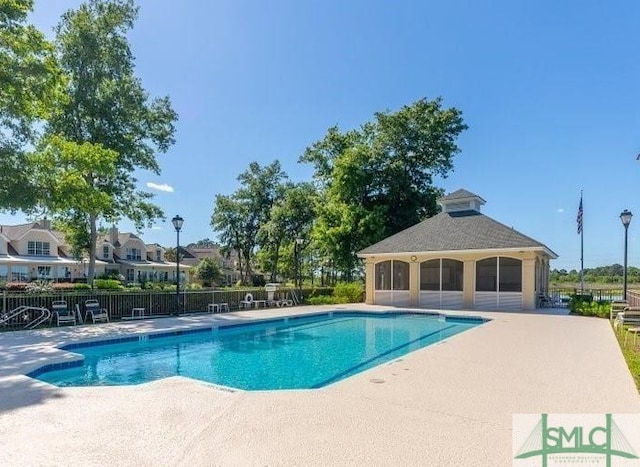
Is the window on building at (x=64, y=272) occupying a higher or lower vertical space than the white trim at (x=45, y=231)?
lower

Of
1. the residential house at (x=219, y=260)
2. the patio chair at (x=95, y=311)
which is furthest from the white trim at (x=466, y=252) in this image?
the residential house at (x=219, y=260)

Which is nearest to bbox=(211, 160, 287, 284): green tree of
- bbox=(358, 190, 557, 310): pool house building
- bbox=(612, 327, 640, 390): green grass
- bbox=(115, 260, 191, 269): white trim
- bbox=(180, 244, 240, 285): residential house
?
bbox=(115, 260, 191, 269): white trim

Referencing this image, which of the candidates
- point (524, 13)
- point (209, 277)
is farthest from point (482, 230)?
point (209, 277)

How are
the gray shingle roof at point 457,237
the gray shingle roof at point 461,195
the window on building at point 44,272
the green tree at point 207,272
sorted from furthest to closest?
the green tree at point 207,272, the window on building at point 44,272, the gray shingle roof at point 461,195, the gray shingle roof at point 457,237

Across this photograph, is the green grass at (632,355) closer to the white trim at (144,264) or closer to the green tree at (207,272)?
the green tree at (207,272)

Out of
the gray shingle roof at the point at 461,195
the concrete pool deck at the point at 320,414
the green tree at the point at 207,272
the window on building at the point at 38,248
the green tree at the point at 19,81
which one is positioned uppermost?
the green tree at the point at 19,81

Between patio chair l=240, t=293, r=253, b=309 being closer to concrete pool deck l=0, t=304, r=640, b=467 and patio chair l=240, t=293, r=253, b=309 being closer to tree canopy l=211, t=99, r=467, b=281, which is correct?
tree canopy l=211, t=99, r=467, b=281

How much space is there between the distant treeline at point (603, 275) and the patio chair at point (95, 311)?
33.4 m

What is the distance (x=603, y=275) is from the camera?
39375 mm

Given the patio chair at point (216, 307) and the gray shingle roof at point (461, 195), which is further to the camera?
the gray shingle roof at point (461, 195)

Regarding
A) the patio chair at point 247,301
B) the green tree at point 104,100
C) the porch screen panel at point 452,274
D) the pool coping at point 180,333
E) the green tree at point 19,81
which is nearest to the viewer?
the pool coping at point 180,333

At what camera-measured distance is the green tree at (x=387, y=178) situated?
26219mm

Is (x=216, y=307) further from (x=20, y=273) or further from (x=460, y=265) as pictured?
(x=20, y=273)

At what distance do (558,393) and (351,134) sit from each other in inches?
1074
